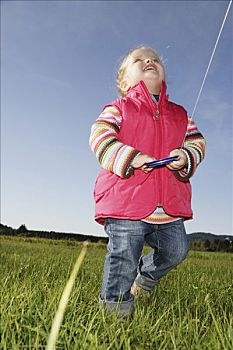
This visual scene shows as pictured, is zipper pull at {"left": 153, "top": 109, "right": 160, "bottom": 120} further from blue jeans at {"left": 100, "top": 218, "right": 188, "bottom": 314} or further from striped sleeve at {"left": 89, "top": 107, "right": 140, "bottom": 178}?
blue jeans at {"left": 100, "top": 218, "right": 188, "bottom": 314}

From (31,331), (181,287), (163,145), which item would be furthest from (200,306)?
(31,331)

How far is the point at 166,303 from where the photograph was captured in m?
3.51

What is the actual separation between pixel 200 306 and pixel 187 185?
2.81 ft

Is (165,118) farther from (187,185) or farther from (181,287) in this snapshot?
(181,287)

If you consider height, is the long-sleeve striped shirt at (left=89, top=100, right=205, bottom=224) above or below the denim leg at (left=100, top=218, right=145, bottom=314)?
above

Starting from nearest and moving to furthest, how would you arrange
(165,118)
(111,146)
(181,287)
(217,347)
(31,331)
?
(217,347), (31,331), (111,146), (165,118), (181,287)

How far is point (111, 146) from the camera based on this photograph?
3.12 m

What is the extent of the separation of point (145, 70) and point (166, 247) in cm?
127

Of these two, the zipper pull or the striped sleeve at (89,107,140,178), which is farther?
the zipper pull

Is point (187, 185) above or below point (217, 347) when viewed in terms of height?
above

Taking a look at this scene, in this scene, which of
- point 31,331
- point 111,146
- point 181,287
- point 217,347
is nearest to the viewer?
point 217,347

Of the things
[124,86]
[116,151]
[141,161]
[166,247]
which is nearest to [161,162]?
[141,161]

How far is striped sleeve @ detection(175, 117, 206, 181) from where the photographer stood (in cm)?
321

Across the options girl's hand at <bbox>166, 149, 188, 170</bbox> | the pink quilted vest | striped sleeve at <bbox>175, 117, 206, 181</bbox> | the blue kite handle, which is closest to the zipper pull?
the pink quilted vest
